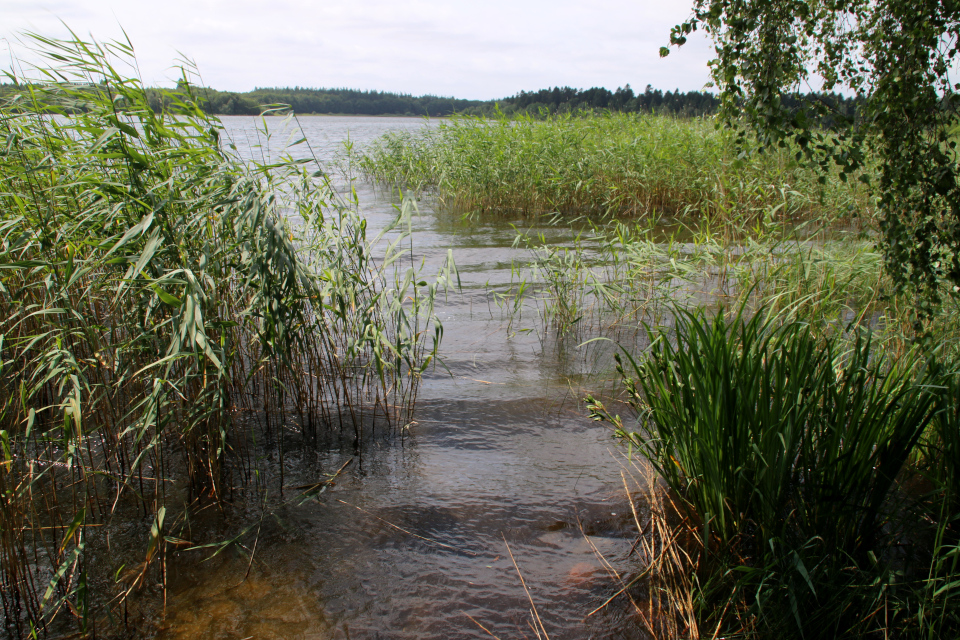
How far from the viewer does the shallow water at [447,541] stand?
256cm

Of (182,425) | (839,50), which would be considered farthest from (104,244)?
(839,50)

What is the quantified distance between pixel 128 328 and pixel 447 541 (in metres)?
1.96

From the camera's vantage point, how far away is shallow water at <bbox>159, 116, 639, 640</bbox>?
256 centimetres

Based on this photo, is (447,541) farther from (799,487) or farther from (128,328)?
(128,328)

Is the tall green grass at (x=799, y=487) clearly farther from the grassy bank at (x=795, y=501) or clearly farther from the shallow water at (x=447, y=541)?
the shallow water at (x=447, y=541)

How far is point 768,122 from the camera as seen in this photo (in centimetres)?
298

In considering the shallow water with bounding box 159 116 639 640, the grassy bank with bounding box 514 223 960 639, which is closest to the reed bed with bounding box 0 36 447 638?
the shallow water with bounding box 159 116 639 640

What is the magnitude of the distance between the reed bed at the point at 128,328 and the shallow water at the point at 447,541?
0.38 m

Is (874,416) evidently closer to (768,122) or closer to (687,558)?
(687,558)

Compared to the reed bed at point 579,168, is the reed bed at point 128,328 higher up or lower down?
lower down

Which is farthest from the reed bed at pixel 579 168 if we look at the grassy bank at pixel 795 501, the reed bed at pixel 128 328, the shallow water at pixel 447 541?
the grassy bank at pixel 795 501

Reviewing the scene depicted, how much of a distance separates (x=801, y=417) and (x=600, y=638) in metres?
1.18

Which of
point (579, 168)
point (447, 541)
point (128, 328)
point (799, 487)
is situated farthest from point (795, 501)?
point (579, 168)

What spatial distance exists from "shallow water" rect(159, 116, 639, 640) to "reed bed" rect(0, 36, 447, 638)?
375 mm
